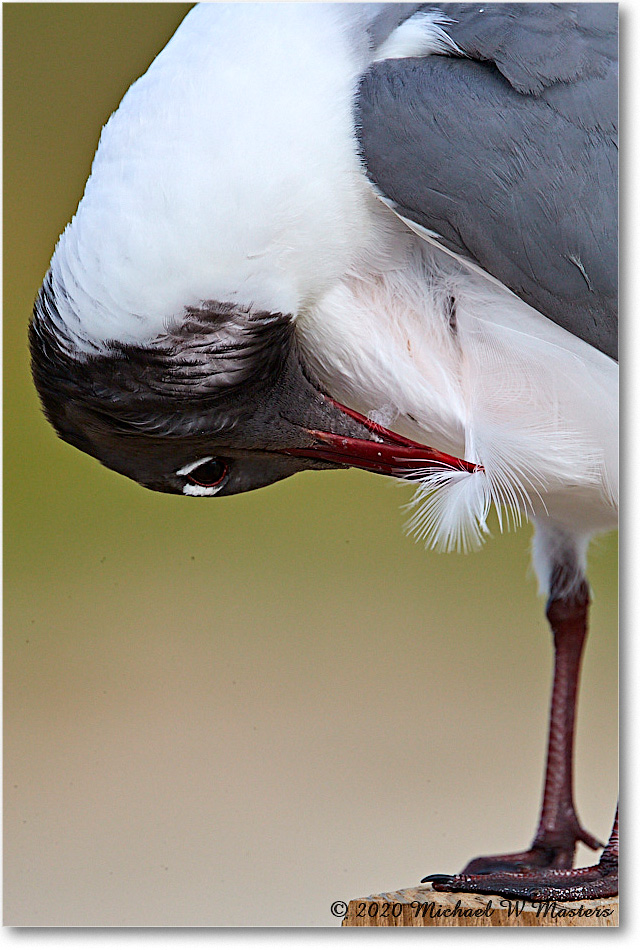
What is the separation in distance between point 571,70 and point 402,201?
10.9 inches

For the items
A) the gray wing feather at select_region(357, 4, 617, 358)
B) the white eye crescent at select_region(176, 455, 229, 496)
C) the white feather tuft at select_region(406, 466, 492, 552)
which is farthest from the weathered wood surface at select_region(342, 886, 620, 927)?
the gray wing feather at select_region(357, 4, 617, 358)

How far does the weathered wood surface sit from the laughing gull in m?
0.50

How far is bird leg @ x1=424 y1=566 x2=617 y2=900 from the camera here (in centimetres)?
169

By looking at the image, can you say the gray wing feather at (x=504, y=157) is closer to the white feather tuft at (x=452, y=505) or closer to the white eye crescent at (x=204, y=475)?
the white feather tuft at (x=452, y=505)

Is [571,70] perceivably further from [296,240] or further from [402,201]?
[296,240]

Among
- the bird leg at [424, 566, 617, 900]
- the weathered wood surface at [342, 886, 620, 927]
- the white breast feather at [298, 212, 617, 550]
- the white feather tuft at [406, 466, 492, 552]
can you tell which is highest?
the white breast feather at [298, 212, 617, 550]

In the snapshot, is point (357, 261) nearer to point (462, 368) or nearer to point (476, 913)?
point (462, 368)

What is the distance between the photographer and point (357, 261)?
1353 millimetres

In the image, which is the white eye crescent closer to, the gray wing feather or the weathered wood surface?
the gray wing feather

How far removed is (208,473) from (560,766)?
2.34ft

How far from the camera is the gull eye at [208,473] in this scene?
4.68 ft

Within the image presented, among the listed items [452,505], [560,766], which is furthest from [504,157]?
[560,766]

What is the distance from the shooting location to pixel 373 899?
1.55 m

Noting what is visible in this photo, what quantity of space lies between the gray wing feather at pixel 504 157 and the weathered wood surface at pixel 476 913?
737 mm
